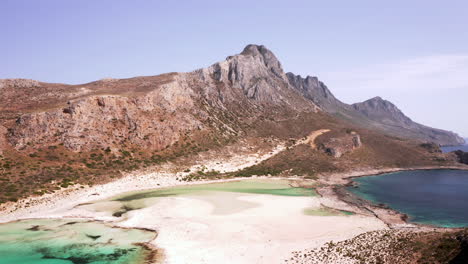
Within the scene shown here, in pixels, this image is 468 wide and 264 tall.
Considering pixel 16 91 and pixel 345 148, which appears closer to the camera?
pixel 16 91

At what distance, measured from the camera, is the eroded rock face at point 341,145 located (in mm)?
122381

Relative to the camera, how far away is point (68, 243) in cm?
4069

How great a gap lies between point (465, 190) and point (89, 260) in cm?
9860

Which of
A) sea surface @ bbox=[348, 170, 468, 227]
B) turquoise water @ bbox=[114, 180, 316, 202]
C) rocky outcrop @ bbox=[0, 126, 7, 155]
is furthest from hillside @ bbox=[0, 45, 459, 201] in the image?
sea surface @ bbox=[348, 170, 468, 227]

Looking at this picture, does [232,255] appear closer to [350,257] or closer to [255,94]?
[350,257]

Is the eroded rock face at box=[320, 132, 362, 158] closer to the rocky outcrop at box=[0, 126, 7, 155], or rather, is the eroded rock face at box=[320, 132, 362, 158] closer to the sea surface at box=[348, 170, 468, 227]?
the sea surface at box=[348, 170, 468, 227]

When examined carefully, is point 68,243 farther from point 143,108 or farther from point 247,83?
point 247,83

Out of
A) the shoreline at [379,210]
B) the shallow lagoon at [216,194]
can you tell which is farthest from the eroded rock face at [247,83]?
the shallow lagoon at [216,194]

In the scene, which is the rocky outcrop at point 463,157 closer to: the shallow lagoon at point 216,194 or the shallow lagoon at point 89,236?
the shallow lagoon at point 216,194

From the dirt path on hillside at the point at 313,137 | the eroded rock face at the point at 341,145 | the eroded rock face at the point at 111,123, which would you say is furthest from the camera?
the dirt path on hillside at the point at 313,137

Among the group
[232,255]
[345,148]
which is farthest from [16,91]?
[345,148]

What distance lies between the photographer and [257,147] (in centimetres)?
12300

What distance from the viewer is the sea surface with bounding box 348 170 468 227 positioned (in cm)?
5783

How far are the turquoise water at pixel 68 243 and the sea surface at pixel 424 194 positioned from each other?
50482 millimetres
